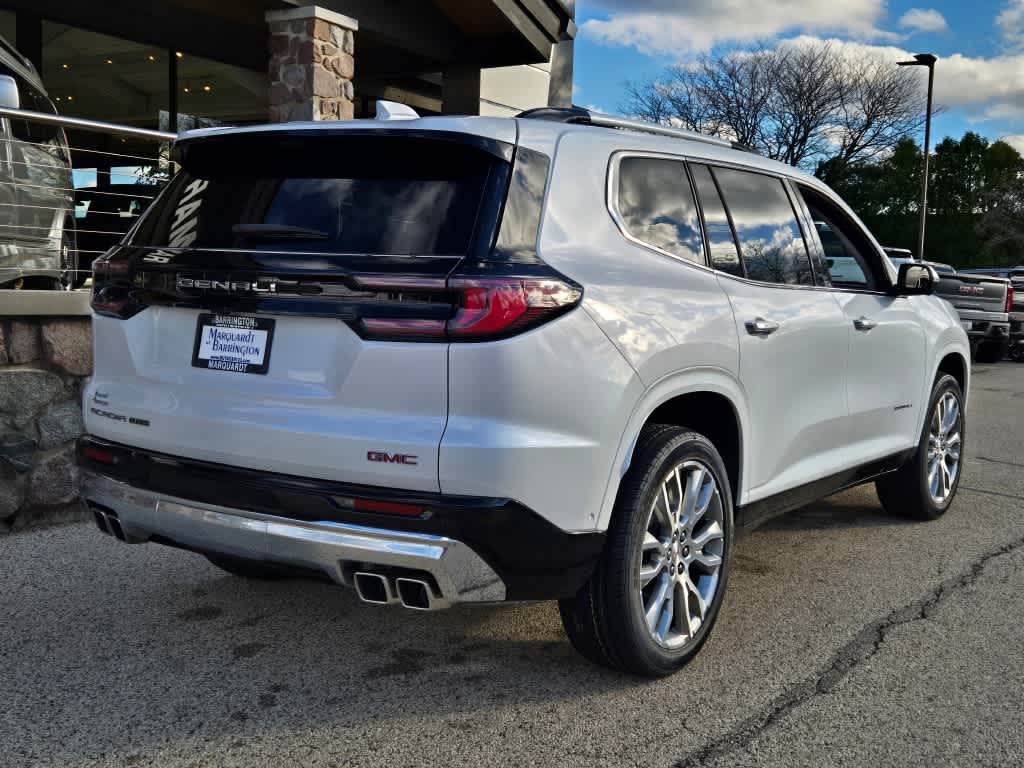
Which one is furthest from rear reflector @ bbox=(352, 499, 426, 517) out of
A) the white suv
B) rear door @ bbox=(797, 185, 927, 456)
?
rear door @ bbox=(797, 185, 927, 456)

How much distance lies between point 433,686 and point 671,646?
812 mm

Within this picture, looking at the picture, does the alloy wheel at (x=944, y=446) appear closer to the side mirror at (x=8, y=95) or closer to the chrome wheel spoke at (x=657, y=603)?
the chrome wheel spoke at (x=657, y=603)

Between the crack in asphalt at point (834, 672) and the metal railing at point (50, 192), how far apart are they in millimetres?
4155

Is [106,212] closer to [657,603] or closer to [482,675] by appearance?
[482,675]

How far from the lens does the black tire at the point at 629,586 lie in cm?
336

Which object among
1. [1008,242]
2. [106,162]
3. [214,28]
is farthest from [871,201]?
[106,162]

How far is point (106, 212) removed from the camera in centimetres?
661

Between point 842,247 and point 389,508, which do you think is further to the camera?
point 842,247

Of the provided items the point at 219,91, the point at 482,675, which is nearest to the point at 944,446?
the point at 482,675

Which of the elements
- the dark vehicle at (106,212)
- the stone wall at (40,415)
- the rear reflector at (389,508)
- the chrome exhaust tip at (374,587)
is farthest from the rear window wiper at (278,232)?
the dark vehicle at (106,212)

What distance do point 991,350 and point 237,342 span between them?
17984 millimetres

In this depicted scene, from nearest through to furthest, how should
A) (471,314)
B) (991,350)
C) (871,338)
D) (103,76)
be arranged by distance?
(471,314), (871,338), (103,76), (991,350)

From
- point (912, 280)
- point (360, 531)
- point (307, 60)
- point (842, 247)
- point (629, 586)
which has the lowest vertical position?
point (629, 586)

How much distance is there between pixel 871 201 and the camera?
49938 millimetres
